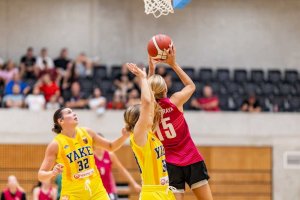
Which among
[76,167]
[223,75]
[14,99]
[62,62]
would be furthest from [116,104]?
[76,167]

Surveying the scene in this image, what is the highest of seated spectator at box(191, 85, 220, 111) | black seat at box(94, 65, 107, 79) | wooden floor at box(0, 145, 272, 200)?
black seat at box(94, 65, 107, 79)

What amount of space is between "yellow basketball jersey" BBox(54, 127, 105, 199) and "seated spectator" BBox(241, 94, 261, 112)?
10527 mm

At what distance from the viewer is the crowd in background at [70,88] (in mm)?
17344

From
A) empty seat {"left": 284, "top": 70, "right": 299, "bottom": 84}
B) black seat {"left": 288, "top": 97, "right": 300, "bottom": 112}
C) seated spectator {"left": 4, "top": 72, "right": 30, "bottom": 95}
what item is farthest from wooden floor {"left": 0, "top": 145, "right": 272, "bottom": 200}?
empty seat {"left": 284, "top": 70, "right": 299, "bottom": 84}

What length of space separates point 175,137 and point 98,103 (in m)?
9.61

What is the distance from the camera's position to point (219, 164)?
1798cm

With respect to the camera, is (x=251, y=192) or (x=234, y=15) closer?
(x=251, y=192)

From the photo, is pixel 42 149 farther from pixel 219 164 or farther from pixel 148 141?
pixel 148 141

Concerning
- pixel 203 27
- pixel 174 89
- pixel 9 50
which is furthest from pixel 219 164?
pixel 9 50

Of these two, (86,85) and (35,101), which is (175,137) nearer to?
(35,101)

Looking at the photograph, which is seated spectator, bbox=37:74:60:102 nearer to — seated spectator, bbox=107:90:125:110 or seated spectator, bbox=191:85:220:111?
seated spectator, bbox=107:90:125:110

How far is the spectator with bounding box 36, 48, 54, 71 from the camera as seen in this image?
19.6 m

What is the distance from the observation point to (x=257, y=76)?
21.1 meters

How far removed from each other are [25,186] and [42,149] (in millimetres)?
1050
